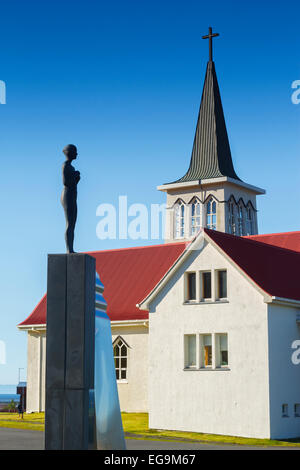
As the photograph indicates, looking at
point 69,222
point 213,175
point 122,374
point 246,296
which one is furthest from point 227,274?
point 213,175

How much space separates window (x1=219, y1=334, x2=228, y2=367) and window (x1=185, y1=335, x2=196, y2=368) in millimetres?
1279

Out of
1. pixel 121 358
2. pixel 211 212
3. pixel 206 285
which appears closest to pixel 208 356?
pixel 206 285

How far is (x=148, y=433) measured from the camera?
31484mm

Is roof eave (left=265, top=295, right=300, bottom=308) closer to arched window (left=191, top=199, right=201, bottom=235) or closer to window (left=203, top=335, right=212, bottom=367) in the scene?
window (left=203, top=335, right=212, bottom=367)

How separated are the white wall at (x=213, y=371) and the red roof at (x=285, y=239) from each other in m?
9.78

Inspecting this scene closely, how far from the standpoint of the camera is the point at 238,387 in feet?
101

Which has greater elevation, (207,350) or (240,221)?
(240,221)

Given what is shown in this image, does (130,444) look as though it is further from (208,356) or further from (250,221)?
(250,221)

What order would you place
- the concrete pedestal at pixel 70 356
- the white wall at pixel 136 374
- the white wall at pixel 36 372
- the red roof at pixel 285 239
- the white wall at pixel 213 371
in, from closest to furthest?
1. the concrete pedestal at pixel 70 356
2. the white wall at pixel 213 371
3. the white wall at pixel 136 374
4. the red roof at pixel 285 239
5. the white wall at pixel 36 372

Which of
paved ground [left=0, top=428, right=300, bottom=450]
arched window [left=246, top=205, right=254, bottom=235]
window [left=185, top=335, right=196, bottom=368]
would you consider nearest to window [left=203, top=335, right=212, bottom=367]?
window [left=185, top=335, right=196, bottom=368]

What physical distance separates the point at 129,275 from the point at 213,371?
37.4ft

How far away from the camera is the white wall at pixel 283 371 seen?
3017 cm

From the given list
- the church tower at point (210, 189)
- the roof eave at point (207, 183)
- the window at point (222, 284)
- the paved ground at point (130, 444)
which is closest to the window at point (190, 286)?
the window at point (222, 284)

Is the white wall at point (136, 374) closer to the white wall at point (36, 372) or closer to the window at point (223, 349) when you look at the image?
the white wall at point (36, 372)
